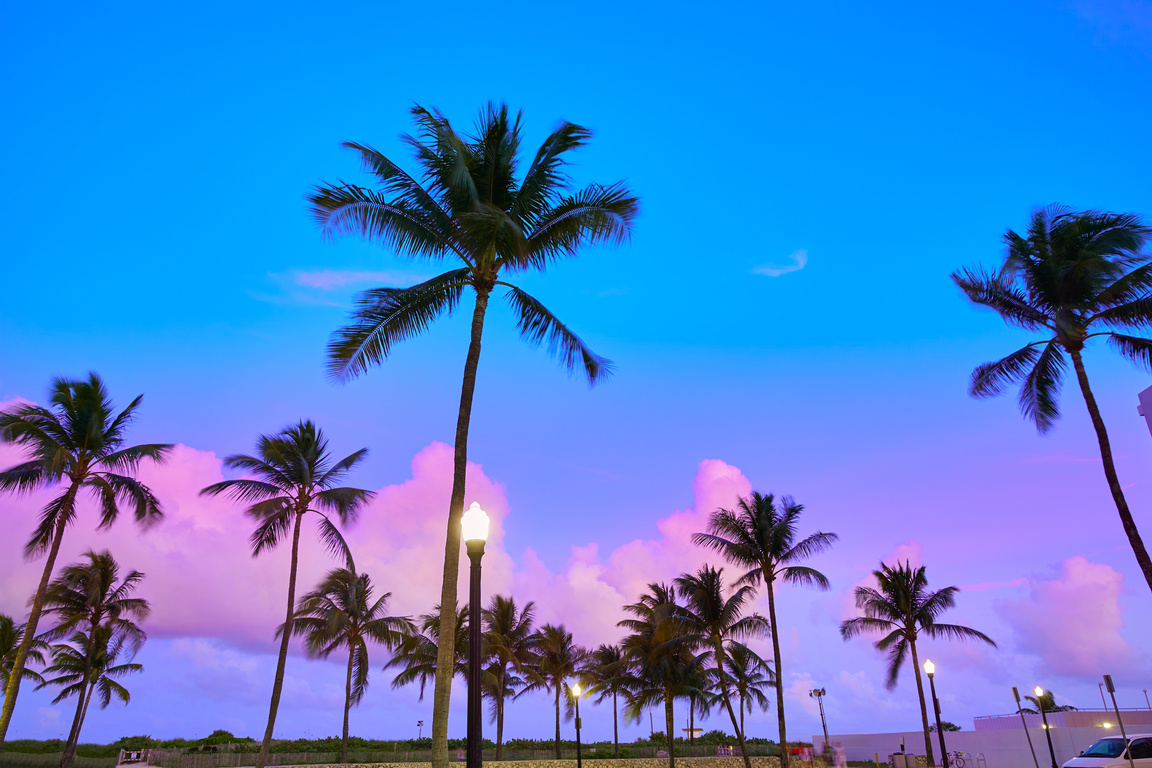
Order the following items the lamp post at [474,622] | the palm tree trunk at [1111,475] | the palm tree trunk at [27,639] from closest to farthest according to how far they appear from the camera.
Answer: the lamp post at [474,622], the palm tree trunk at [1111,475], the palm tree trunk at [27,639]

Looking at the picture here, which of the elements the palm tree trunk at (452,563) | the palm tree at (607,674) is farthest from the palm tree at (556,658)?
the palm tree trunk at (452,563)

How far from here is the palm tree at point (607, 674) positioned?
41125 millimetres

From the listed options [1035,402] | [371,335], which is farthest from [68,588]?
[1035,402]

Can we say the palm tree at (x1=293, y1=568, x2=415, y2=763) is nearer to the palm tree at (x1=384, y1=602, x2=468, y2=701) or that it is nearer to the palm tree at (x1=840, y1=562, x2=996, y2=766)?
the palm tree at (x1=384, y1=602, x2=468, y2=701)

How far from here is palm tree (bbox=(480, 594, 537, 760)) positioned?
44.8 metres

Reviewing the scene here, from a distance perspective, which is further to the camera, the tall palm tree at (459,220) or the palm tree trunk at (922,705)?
the palm tree trunk at (922,705)

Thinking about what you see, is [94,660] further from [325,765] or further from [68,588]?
[325,765]

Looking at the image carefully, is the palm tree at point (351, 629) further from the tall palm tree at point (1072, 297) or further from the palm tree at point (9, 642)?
the tall palm tree at point (1072, 297)

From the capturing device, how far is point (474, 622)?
902 cm

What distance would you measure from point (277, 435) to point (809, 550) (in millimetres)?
24403

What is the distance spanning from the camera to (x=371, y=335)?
14008 millimetres

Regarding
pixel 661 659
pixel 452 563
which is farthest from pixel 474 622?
pixel 661 659

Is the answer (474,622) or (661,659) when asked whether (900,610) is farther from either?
(474,622)

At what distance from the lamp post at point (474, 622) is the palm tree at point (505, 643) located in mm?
37020
